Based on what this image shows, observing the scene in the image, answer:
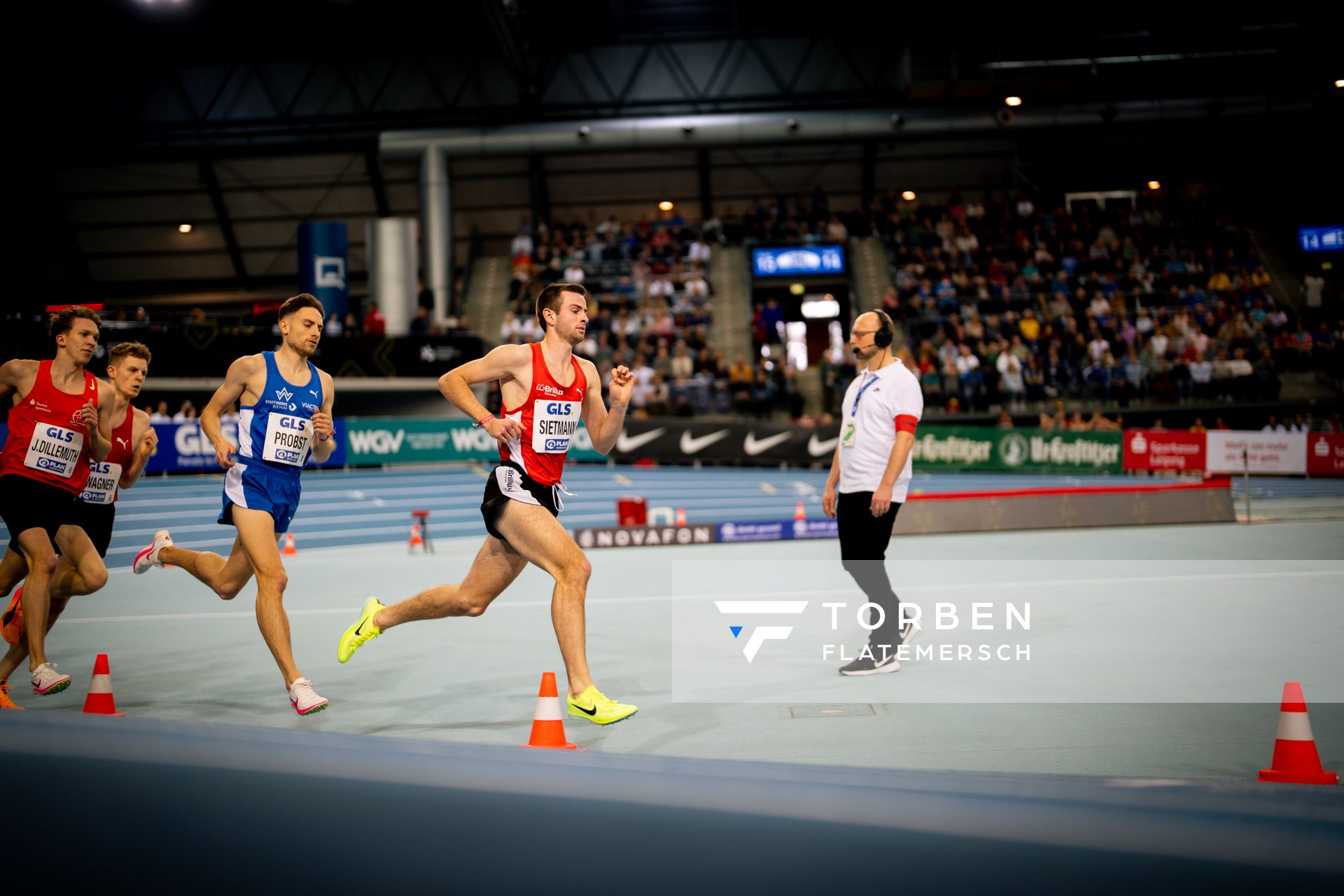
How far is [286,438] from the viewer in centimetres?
540

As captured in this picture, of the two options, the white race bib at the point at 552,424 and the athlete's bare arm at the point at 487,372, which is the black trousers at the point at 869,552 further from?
the athlete's bare arm at the point at 487,372

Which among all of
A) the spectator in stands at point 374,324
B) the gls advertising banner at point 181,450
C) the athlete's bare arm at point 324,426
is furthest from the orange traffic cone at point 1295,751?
the spectator in stands at point 374,324

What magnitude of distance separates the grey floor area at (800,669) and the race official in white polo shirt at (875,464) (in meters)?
0.28

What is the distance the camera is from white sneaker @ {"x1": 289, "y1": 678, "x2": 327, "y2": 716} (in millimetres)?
4949

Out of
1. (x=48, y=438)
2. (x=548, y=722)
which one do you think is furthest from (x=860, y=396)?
(x=48, y=438)

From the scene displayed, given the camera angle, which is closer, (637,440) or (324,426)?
(324,426)

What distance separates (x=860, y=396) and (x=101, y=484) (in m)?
4.26

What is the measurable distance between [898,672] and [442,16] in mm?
25388

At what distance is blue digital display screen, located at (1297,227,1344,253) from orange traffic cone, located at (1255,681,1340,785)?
33.6m

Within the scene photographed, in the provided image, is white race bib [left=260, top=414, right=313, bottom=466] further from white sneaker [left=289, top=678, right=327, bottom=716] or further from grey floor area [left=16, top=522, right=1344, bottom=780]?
grey floor area [left=16, top=522, right=1344, bottom=780]

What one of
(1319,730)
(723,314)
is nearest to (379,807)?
(1319,730)

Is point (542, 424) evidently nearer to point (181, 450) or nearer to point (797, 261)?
point (181, 450)

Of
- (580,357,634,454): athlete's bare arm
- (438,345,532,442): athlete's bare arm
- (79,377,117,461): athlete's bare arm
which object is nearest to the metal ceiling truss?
(79,377,117,461): athlete's bare arm

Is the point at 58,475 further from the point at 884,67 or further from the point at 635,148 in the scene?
the point at 884,67
